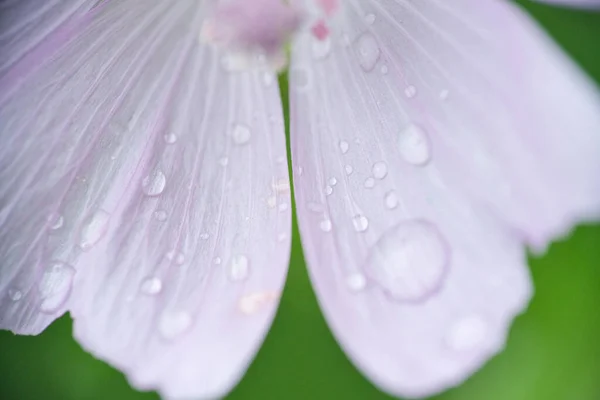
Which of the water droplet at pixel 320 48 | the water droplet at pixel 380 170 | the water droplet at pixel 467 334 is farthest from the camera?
the water droplet at pixel 320 48

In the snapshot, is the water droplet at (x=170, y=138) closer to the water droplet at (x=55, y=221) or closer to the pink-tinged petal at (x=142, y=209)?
the pink-tinged petal at (x=142, y=209)

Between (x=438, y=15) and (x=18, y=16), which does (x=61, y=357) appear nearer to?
(x=18, y=16)

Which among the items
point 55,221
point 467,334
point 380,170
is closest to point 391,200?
point 380,170

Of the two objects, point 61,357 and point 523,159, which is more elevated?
point 523,159

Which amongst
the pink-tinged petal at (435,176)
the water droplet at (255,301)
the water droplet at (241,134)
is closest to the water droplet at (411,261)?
the pink-tinged petal at (435,176)

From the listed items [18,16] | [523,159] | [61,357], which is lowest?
[61,357]

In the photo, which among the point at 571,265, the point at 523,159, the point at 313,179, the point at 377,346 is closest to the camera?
the point at 523,159

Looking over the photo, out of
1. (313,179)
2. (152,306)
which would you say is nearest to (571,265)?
(313,179)
